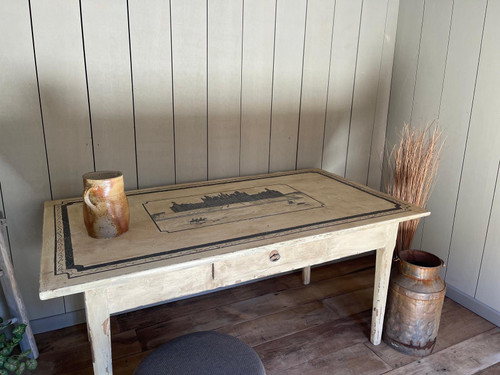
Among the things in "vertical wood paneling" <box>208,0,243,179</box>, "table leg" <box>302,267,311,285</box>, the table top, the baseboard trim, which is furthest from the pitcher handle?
the baseboard trim

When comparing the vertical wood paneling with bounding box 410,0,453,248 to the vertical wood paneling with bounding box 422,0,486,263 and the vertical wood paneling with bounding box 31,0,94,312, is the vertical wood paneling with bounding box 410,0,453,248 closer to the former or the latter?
the vertical wood paneling with bounding box 422,0,486,263

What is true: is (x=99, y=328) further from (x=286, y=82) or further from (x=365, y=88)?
(x=365, y=88)

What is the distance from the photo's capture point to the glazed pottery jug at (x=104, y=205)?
138 cm

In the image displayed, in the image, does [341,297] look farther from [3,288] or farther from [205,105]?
[3,288]

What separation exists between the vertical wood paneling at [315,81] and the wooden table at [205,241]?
505 mm

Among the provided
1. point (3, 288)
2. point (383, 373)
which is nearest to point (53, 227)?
point (3, 288)

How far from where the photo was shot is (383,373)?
189 centimetres

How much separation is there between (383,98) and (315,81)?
61 centimetres

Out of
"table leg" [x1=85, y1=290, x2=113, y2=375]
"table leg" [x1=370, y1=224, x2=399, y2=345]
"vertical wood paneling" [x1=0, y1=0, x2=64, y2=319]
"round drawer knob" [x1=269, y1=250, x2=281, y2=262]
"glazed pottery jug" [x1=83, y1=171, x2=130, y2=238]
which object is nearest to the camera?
"table leg" [x1=85, y1=290, x2=113, y2=375]

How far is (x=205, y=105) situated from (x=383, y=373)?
5.42ft

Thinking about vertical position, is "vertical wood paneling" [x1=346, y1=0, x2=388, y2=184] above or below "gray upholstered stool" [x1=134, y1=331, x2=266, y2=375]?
above

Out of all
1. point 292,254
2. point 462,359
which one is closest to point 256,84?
point 292,254

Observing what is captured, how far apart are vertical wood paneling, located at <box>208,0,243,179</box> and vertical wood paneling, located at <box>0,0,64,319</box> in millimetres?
868

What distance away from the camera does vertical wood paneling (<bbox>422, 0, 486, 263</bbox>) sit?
2.24 m
